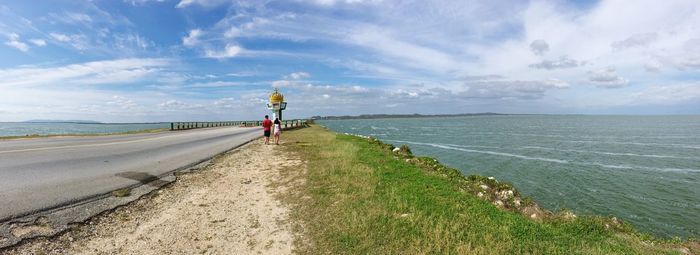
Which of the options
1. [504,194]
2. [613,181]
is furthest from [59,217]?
[613,181]

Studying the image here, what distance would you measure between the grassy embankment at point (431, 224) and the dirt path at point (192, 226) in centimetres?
63

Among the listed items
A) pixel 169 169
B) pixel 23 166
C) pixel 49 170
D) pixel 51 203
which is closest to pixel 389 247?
pixel 51 203

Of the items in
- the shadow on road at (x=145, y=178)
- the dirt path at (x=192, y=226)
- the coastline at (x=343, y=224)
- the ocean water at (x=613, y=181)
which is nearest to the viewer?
the dirt path at (x=192, y=226)

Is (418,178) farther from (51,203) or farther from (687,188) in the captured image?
(687,188)

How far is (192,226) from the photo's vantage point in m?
6.60

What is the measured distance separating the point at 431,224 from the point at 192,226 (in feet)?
15.9

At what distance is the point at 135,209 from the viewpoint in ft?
24.6

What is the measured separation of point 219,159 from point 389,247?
38.2 feet

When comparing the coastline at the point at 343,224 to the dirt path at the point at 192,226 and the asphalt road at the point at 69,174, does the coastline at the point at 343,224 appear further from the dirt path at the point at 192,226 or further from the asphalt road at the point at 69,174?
the asphalt road at the point at 69,174

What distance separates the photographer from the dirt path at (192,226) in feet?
18.2

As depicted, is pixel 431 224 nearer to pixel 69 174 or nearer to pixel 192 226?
pixel 192 226

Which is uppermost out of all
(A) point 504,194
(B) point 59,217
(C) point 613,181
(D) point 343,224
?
(B) point 59,217

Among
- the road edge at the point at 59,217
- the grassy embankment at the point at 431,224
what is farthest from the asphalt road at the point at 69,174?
the grassy embankment at the point at 431,224

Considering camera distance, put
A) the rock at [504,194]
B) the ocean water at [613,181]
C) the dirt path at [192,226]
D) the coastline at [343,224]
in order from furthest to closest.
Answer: the ocean water at [613,181]
the rock at [504,194]
the coastline at [343,224]
the dirt path at [192,226]
